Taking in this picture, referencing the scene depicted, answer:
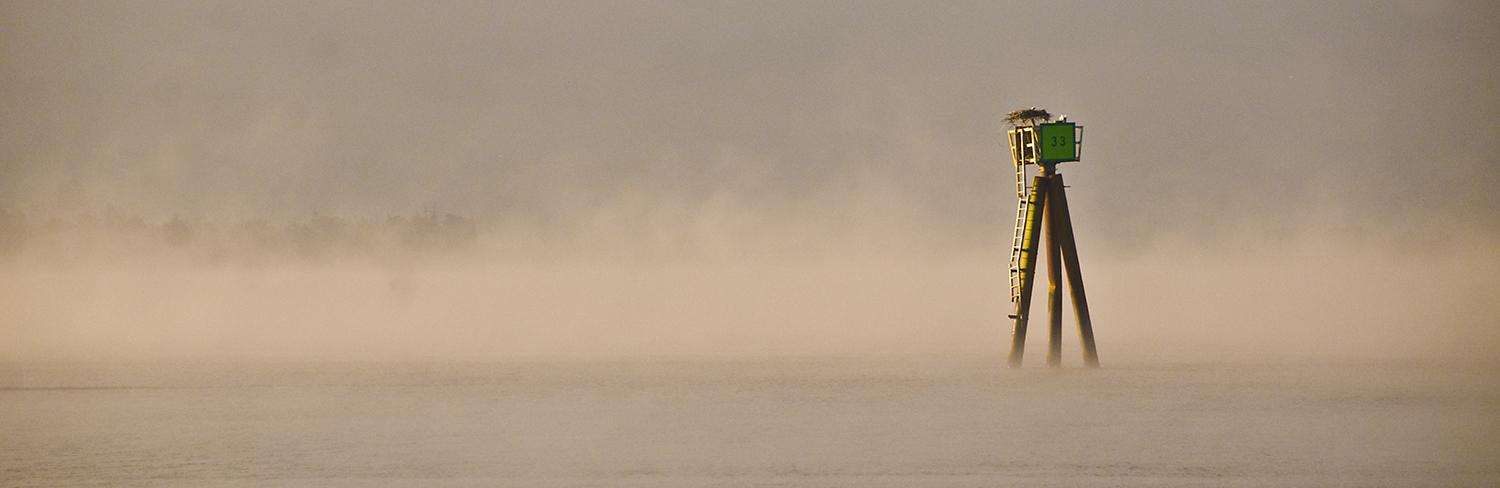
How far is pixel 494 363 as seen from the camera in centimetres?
11581

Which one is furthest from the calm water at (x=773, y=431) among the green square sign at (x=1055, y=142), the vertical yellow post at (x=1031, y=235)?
the green square sign at (x=1055, y=142)

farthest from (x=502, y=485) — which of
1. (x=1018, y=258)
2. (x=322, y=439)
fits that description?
(x=1018, y=258)

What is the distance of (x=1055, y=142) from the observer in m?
52.8

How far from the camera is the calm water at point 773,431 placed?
3656 centimetres

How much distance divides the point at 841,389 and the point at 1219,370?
26.3 meters

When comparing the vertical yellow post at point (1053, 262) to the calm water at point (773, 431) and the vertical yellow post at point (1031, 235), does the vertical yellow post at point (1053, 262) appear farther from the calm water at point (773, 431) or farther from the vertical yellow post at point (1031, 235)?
the calm water at point (773, 431)

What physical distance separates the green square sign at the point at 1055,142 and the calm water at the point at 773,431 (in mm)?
7778

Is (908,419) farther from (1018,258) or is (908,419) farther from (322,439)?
(322,439)

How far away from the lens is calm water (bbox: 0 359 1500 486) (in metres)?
36.6

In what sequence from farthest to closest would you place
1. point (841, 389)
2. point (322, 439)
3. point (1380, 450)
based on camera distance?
1. point (841, 389)
2. point (322, 439)
3. point (1380, 450)

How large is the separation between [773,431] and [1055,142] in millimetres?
12904

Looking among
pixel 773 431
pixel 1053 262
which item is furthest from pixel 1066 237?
pixel 773 431

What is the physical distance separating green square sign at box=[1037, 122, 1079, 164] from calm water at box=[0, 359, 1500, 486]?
306 inches

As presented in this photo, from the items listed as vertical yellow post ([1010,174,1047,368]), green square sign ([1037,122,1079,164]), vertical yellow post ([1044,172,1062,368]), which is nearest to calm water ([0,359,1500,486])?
vertical yellow post ([1044,172,1062,368])
